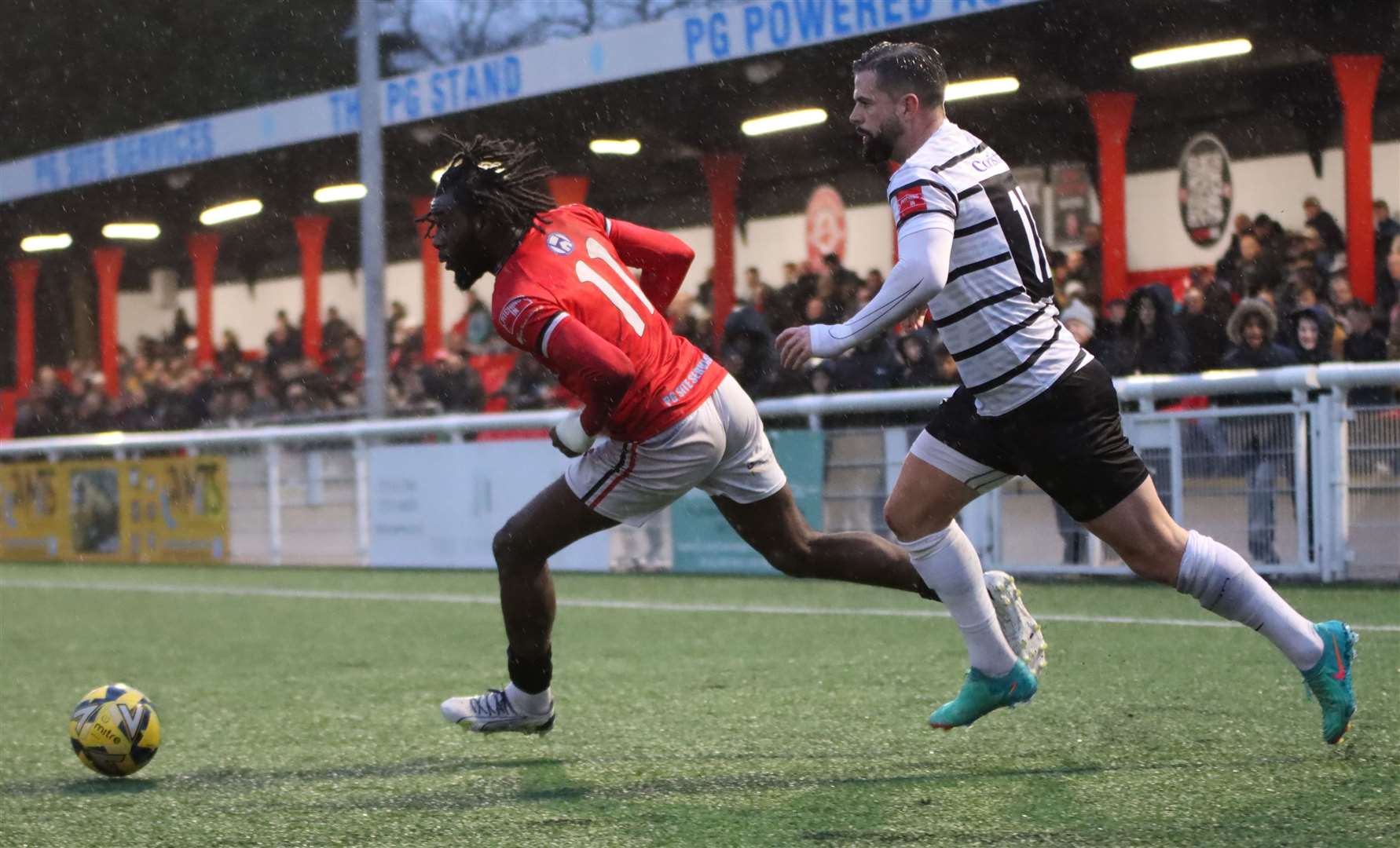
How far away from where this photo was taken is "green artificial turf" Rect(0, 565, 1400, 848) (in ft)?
14.1

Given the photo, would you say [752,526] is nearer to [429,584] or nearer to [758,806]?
[758,806]

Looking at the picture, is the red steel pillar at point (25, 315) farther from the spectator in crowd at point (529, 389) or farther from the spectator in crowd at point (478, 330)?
the spectator in crowd at point (529, 389)

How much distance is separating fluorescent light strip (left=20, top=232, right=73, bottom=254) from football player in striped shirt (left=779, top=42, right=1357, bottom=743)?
30.7 meters

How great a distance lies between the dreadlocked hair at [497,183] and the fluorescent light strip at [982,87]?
14655 mm

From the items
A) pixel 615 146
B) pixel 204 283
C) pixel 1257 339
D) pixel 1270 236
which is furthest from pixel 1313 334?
pixel 204 283

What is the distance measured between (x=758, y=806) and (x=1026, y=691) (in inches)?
39.7

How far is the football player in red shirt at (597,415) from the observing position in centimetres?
513

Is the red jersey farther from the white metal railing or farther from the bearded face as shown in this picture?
the white metal railing

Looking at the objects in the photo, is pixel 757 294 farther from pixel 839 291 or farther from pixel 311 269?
pixel 311 269

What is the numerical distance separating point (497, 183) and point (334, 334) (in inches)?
888

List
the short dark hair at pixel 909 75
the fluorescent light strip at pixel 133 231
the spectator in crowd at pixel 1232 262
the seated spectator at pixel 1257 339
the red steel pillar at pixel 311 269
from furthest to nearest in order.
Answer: the fluorescent light strip at pixel 133 231
the red steel pillar at pixel 311 269
the spectator in crowd at pixel 1232 262
the seated spectator at pixel 1257 339
the short dark hair at pixel 909 75

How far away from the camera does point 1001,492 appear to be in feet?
37.6

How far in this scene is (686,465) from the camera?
5328 mm

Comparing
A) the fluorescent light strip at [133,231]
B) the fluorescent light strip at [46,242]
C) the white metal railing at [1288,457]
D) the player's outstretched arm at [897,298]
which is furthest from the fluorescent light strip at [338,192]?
the player's outstretched arm at [897,298]
